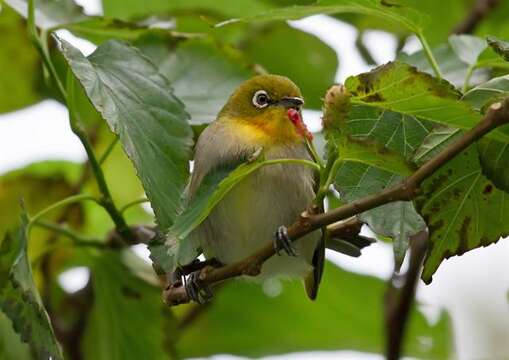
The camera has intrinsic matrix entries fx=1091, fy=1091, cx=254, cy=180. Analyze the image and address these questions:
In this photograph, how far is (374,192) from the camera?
2311 mm

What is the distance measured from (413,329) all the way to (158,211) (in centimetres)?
245

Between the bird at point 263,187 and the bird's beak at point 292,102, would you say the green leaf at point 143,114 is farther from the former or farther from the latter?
the bird's beak at point 292,102

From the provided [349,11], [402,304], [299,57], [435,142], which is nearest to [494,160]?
[435,142]

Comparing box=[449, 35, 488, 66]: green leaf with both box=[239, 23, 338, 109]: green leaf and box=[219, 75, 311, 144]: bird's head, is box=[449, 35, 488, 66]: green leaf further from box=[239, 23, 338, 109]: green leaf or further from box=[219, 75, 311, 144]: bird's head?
box=[239, 23, 338, 109]: green leaf

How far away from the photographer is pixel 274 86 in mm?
3520

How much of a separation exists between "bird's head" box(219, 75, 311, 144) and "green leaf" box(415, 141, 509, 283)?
3.84 ft

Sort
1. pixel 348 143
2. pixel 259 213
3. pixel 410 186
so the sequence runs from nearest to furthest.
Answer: pixel 410 186 → pixel 348 143 → pixel 259 213

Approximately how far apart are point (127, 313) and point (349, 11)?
1300 mm

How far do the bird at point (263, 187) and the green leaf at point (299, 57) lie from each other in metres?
0.63

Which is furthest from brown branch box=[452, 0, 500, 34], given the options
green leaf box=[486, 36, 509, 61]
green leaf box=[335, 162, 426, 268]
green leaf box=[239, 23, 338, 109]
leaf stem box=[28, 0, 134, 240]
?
green leaf box=[486, 36, 509, 61]

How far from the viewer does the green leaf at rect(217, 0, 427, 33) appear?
8.47ft

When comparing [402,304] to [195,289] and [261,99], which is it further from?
[195,289]

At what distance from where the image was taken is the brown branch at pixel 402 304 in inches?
143

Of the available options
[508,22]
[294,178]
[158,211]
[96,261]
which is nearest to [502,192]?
[158,211]
